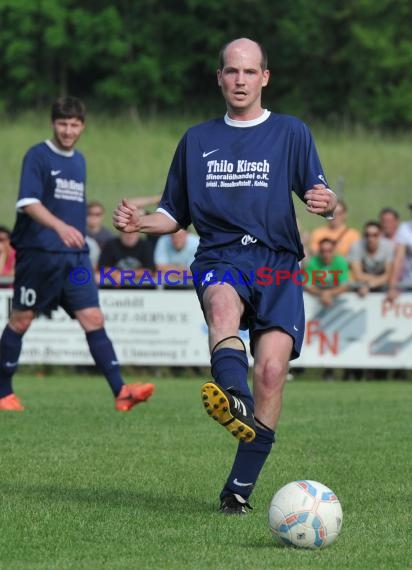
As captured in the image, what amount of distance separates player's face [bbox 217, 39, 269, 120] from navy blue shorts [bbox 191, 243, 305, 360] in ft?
2.49

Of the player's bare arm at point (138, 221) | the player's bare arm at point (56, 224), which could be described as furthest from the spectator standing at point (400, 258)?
the player's bare arm at point (138, 221)

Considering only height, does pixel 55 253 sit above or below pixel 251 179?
below

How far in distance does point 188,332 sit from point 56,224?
6885mm

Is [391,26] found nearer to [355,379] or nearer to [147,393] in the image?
[355,379]

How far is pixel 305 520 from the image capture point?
581 cm

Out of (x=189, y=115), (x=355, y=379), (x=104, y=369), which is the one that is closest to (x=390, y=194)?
(x=355, y=379)

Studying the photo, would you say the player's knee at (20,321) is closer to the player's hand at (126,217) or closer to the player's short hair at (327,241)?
the player's hand at (126,217)

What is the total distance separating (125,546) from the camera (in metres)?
5.78

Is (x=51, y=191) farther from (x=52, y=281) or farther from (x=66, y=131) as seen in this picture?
(x=52, y=281)

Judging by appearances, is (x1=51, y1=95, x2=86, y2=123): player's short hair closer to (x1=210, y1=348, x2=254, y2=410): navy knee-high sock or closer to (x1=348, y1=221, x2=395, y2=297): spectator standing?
(x1=210, y1=348, x2=254, y2=410): navy knee-high sock

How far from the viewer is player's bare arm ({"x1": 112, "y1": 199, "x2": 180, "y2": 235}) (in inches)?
270

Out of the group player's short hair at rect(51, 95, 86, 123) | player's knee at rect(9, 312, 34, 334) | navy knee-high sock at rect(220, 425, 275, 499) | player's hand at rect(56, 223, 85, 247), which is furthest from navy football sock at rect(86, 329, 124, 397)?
navy knee-high sock at rect(220, 425, 275, 499)

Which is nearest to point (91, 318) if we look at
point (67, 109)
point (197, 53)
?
point (67, 109)

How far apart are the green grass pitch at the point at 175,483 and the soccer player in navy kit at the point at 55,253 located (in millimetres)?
481
